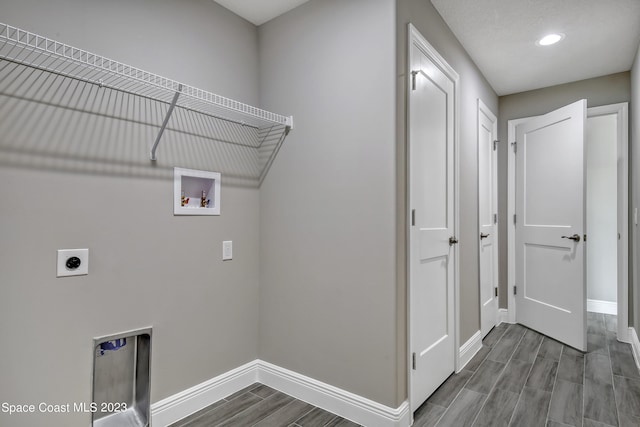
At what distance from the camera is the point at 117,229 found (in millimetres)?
1689

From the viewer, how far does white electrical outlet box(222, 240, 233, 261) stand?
2.18m

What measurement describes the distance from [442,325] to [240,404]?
54.1 inches

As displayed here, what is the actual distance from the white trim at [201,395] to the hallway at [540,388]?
3.59 ft

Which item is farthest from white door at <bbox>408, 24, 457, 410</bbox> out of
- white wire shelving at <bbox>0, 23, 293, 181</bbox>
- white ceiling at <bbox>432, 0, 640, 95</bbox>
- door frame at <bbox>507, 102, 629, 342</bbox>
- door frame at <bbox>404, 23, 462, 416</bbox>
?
door frame at <bbox>507, 102, 629, 342</bbox>

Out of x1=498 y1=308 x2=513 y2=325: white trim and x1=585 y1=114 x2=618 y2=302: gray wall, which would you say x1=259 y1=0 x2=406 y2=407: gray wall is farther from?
x1=585 y1=114 x2=618 y2=302: gray wall

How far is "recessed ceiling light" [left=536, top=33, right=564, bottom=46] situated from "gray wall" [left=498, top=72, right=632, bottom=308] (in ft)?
3.50

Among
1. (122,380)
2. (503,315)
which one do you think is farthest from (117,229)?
(503,315)

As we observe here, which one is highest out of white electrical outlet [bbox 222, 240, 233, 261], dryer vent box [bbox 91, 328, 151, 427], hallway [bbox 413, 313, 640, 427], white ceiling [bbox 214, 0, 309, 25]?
white ceiling [bbox 214, 0, 309, 25]

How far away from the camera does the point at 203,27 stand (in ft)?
6.80

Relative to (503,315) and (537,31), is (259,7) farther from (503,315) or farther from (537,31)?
(503,315)

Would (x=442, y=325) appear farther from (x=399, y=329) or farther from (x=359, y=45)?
(x=359, y=45)

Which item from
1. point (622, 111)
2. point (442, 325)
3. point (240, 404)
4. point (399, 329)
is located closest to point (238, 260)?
point (240, 404)

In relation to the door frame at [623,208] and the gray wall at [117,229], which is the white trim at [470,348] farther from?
the gray wall at [117,229]

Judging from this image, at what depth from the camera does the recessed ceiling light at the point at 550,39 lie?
2.57 metres
